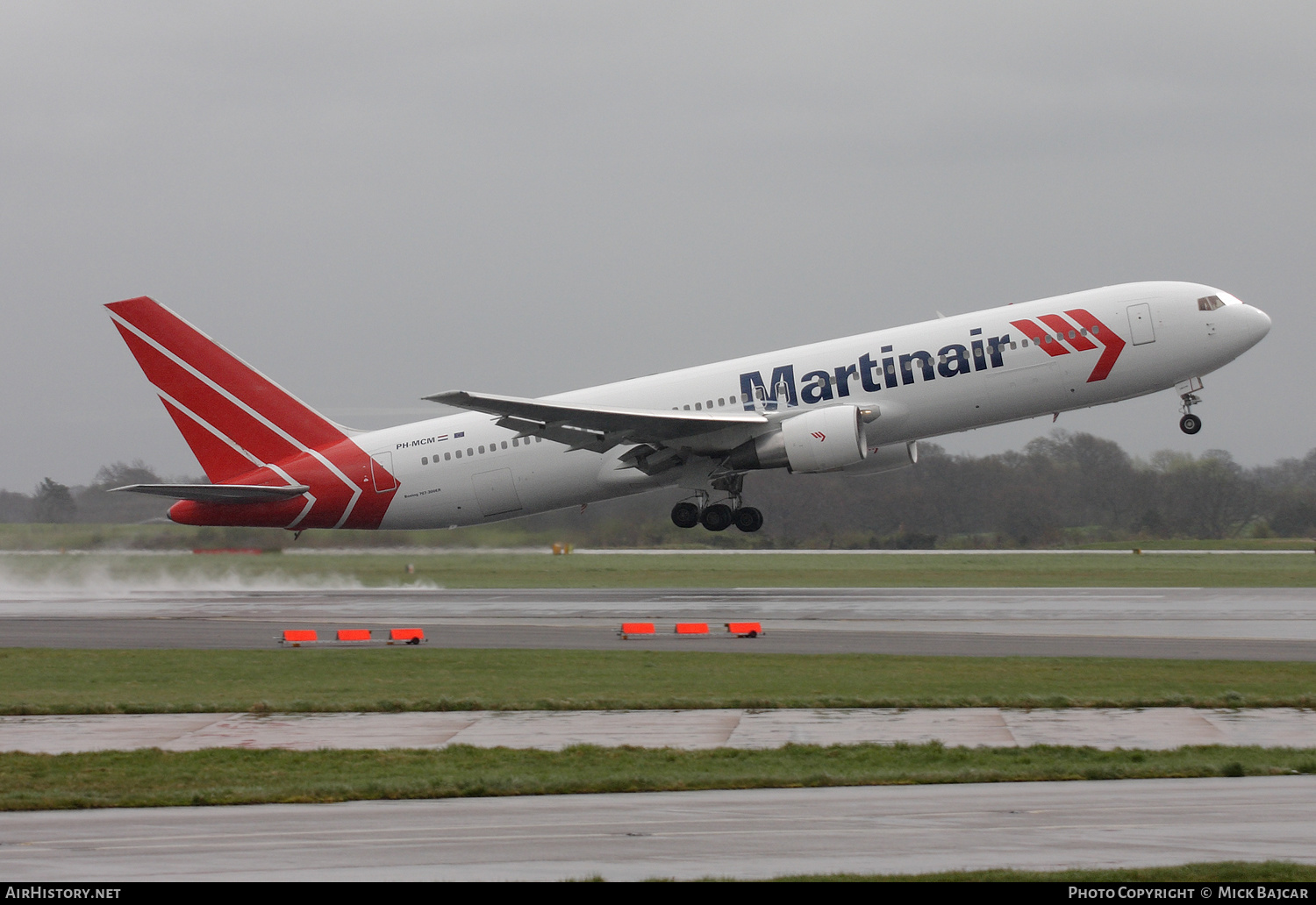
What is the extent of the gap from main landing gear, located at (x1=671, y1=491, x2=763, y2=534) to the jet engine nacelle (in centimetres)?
374

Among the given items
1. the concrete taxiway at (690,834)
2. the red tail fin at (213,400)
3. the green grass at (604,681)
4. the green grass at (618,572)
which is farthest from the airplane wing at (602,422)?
the concrete taxiway at (690,834)

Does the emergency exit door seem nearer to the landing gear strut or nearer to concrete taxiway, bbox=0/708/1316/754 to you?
the landing gear strut

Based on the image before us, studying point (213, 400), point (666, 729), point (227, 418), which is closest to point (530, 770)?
point (666, 729)

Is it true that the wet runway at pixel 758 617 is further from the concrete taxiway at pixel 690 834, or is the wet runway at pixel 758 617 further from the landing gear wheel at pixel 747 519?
the concrete taxiway at pixel 690 834

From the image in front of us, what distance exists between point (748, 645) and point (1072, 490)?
152 ft

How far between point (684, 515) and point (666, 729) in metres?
21.1

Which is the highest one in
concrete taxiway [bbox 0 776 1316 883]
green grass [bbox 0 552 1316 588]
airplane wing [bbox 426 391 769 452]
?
airplane wing [bbox 426 391 769 452]

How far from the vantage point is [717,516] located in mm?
37625

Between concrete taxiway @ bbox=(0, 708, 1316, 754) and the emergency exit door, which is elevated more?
the emergency exit door

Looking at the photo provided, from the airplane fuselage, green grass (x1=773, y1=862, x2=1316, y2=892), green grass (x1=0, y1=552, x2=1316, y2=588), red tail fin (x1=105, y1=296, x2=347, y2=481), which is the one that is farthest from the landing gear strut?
green grass (x1=773, y1=862, x2=1316, y2=892)

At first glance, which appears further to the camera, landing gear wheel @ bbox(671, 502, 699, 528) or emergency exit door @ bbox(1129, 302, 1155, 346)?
landing gear wheel @ bbox(671, 502, 699, 528)

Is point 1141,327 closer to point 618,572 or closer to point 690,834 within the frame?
point 618,572

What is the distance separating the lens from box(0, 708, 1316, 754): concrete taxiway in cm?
1557

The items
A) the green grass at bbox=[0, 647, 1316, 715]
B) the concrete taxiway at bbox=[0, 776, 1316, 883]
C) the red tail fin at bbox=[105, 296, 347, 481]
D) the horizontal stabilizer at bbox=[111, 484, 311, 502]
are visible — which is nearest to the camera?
the concrete taxiway at bbox=[0, 776, 1316, 883]
